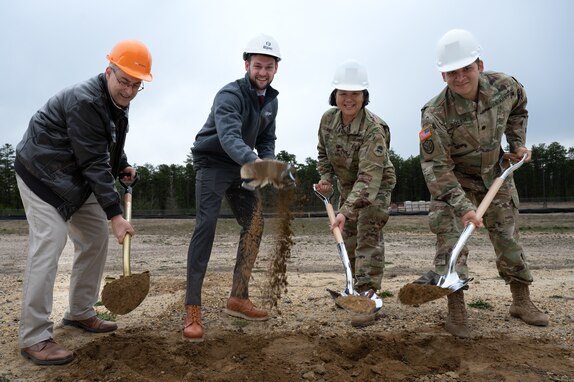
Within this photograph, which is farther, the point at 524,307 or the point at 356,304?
the point at 524,307

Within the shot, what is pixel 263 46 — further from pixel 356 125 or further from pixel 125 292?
pixel 125 292

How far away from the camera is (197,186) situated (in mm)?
4367

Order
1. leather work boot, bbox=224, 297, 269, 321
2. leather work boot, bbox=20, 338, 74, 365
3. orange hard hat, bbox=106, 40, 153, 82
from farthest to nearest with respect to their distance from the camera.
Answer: leather work boot, bbox=224, 297, 269, 321
orange hard hat, bbox=106, 40, 153, 82
leather work boot, bbox=20, 338, 74, 365

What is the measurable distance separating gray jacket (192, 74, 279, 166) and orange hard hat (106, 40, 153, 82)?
2.07ft

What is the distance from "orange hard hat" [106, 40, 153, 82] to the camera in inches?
147

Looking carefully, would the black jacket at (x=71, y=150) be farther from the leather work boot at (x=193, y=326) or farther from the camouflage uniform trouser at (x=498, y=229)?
the camouflage uniform trouser at (x=498, y=229)

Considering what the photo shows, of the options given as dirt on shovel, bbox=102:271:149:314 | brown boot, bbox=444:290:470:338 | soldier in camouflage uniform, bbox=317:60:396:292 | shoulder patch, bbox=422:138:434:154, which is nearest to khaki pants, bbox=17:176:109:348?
dirt on shovel, bbox=102:271:149:314

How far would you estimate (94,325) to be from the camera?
4434mm

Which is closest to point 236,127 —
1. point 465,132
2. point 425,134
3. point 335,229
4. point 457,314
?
point 335,229

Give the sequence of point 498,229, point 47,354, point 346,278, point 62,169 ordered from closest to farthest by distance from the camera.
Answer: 1. point 47,354
2. point 62,169
3. point 346,278
4. point 498,229

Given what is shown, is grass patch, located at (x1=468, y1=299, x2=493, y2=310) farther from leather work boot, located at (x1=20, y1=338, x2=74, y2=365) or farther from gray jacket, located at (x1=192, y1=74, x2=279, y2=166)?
leather work boot, located at (x1=20, y1=338, x2=74, y2=365)

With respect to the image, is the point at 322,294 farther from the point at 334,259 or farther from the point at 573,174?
the point at 573,174

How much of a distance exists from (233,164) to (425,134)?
1637mm

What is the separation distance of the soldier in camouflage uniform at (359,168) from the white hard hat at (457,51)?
790 mm
